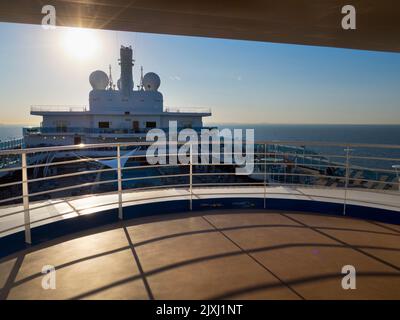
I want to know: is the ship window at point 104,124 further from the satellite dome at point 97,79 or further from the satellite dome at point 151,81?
the satellite dome at point 151,81

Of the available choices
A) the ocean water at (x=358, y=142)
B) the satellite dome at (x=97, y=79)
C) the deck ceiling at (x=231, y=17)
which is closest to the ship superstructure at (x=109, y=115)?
the satellite dome at (x=97, y=79)

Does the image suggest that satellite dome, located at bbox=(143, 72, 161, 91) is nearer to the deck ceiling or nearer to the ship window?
the ship window

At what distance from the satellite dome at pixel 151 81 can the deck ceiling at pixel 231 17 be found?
2315cm

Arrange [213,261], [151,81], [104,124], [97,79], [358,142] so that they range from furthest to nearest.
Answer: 1. [151,81]
2. [104,124]
3. [97,79]
4. [358,142]
5. [213,261]

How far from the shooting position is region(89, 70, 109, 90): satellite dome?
82.1ft

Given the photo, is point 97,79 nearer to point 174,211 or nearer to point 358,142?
point 358,142

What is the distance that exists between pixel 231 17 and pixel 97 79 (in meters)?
24.4

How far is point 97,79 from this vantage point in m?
25.1

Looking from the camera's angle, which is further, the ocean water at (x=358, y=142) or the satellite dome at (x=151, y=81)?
the satellite dome at (x=151, y=81)

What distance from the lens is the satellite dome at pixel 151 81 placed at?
85.4 feet

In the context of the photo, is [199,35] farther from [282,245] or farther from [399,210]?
[399,210]

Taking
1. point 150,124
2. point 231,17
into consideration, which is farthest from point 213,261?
point 150,124

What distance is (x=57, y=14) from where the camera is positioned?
314 cm
